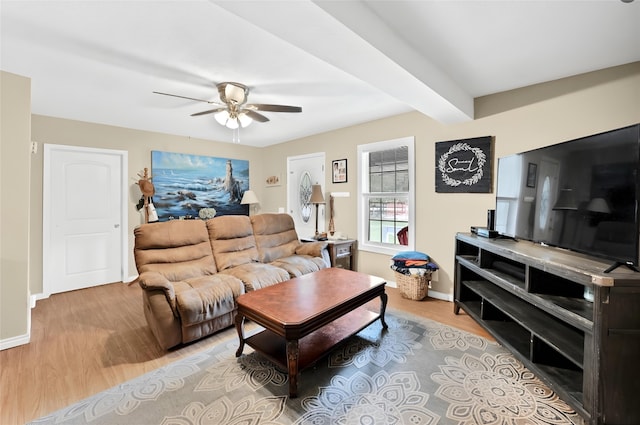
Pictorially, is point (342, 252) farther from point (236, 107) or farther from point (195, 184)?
point (195, 184)

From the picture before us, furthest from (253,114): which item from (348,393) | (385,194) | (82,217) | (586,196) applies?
(82,217)

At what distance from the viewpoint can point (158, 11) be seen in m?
1.58

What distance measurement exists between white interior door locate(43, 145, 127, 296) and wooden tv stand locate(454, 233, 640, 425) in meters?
4.78

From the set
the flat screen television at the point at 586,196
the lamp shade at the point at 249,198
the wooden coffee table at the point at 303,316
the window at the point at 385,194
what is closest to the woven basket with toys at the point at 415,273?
the window at the point at 385,194

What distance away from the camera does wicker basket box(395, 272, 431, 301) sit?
3.22 meters

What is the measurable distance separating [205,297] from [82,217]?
278cm

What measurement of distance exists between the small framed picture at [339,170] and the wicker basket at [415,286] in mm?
1742

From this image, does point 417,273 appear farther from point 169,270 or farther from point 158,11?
point 158,11

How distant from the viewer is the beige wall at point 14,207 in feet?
7.30

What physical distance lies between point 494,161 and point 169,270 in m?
3.54

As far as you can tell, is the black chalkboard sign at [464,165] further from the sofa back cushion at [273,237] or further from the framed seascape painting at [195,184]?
the framed seascape painting at [195,184]

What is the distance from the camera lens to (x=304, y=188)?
4.91 m

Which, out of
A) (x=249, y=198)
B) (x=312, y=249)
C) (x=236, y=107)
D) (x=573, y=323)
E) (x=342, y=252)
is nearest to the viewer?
(x=573, y=323)

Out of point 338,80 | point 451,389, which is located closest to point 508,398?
point 451,389
